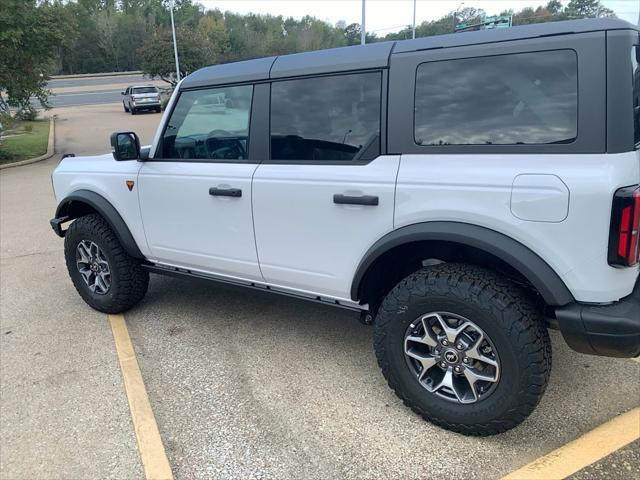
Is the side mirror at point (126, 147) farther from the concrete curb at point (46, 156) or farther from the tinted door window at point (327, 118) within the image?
the concrete curb at point (46, 156)

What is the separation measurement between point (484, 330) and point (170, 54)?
41.5m

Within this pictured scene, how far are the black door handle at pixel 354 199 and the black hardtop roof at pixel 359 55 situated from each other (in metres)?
0.69

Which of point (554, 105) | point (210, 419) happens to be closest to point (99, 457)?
point (210, 419)

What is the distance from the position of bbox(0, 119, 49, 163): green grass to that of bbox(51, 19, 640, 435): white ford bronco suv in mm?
13112

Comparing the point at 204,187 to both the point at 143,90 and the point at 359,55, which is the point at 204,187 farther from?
the point at 143,90

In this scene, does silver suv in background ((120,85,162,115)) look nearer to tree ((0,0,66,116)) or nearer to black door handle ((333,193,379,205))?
tree ((0,0,66,116))

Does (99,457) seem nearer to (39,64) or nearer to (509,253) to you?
(509,253)

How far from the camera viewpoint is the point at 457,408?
2541 mm

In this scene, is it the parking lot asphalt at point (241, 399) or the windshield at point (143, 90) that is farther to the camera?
the windshield at point (143, 90)

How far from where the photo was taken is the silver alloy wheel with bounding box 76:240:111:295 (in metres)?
4.06

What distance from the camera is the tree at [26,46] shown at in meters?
12.2

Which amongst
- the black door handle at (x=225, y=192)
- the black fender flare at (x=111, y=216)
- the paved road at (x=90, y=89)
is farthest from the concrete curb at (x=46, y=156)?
the paved road at (x=90, y=89)

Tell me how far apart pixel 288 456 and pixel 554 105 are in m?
2.03

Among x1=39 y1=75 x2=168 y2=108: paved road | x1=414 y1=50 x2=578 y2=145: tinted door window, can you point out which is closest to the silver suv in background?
x1=39 y1=75 x2=168 y2=108: paved road
